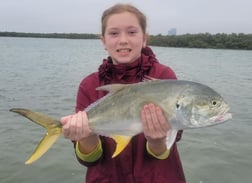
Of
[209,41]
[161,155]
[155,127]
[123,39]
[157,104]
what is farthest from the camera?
[209,41]

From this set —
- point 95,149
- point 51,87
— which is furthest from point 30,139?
point 51,87

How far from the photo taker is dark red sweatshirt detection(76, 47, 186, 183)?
3656 mm

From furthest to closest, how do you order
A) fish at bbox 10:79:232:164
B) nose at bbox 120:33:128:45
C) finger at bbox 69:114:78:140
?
1. nose at bbox 120:33:128:45
2. finger at bbox 69:114:78:140
3. fish at bbox 10:79:232:164

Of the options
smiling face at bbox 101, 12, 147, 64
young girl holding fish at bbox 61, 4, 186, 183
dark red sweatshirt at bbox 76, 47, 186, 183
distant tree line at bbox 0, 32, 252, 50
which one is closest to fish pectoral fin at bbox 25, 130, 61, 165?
young girl holding fish at bbox 61, 4, 186, 183

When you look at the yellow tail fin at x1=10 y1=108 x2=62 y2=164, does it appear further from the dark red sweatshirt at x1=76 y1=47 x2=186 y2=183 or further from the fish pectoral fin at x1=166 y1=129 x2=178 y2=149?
the fish pectoral fin at x1=166 y1=129 x2=178 y2=149

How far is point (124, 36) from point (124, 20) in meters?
0.17

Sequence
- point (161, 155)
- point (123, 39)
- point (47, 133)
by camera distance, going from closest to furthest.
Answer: point (47, 133), point (161, 155), point (123, 39)

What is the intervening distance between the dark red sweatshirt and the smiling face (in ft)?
0.29

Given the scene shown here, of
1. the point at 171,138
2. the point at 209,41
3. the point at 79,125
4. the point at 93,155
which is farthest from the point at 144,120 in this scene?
the point at 209,41

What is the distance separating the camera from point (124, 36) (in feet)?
12.3

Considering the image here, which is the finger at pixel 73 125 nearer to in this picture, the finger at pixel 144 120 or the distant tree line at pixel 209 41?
the finger at pixel 144 120

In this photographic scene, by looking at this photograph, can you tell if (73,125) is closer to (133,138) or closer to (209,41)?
(133,138)

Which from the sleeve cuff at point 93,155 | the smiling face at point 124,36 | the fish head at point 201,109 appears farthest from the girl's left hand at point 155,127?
the smiling face at point 124,36

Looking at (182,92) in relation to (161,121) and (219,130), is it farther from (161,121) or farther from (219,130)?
(219,130)
